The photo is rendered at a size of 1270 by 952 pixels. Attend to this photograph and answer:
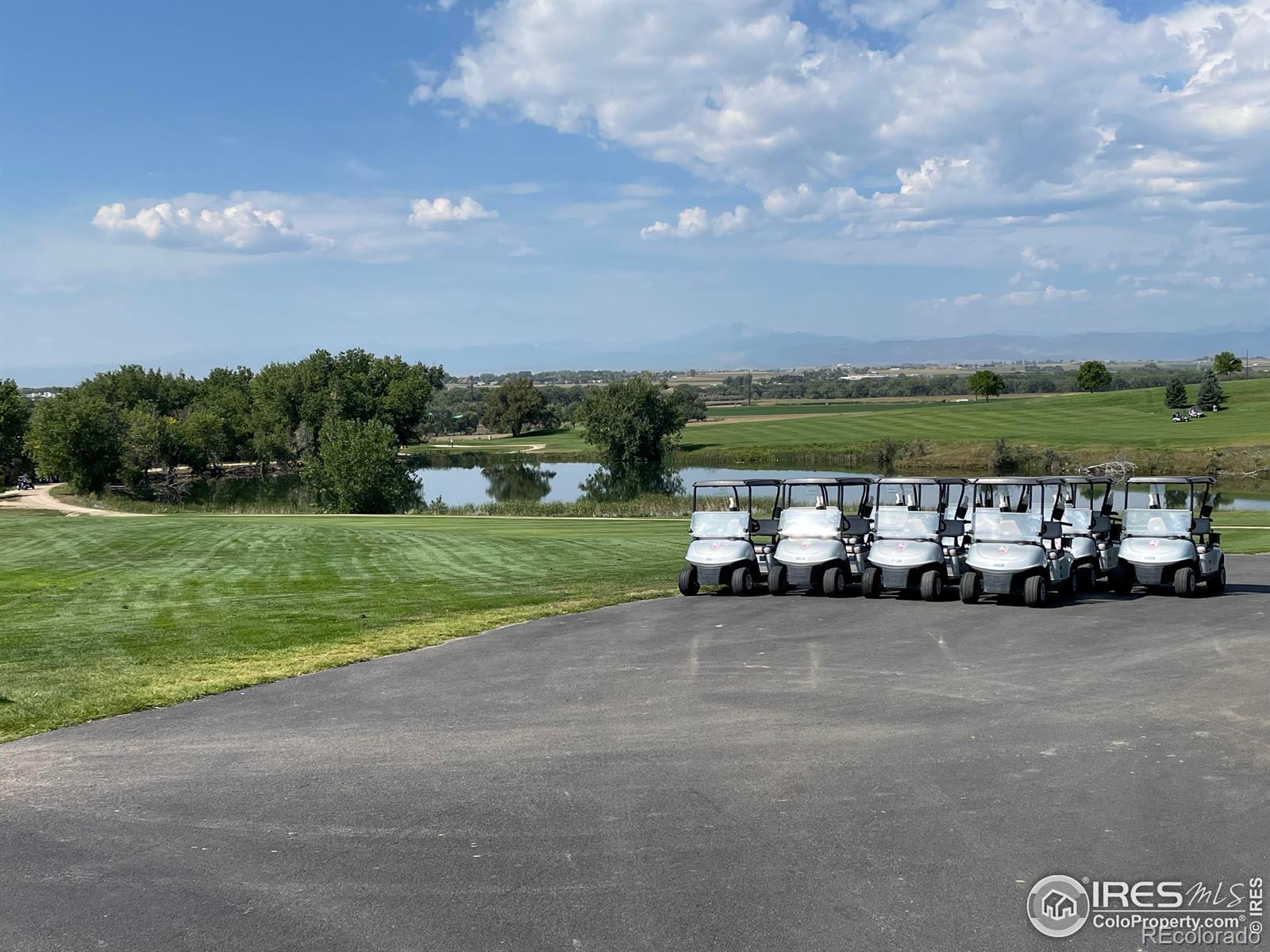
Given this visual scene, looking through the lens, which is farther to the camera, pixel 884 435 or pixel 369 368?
pixel 369 368

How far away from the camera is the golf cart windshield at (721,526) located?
19516 mm

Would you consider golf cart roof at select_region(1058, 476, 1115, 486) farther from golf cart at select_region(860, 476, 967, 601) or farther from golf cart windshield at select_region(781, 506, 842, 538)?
golf cart windshield at select_region(781, 506, 842, 538)

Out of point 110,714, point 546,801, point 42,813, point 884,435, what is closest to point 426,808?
point 546,801

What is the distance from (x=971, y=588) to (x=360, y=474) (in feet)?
174

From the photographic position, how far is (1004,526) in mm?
18047

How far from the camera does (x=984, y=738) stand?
9547 mm

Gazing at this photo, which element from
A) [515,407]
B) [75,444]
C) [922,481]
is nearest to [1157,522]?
[922,481]

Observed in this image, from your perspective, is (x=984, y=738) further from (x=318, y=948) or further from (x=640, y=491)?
(x=640, y=491)

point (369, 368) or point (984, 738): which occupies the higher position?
point (369, 368)

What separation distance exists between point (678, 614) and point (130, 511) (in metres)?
55.1

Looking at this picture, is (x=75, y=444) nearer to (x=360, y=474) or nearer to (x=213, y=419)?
(x=213, y=419)

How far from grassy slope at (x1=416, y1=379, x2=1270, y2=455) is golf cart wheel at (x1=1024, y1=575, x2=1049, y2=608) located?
67657 millimetres

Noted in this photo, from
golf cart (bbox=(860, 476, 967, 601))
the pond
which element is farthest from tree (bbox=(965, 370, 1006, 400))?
golf cart (bbox=(860, 476, 967, 601))

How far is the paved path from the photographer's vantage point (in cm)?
615
